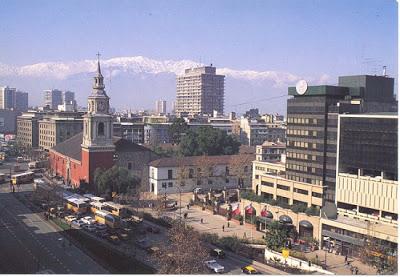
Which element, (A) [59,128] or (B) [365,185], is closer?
(B) [365,185]

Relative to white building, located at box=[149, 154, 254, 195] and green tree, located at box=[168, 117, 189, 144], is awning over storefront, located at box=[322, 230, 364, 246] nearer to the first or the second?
white building, located at box=[149, 154, 254, 195]

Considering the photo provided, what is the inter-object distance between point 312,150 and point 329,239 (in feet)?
19.9

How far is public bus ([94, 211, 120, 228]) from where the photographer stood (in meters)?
28.3

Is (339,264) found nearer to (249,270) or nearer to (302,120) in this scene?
(249,270)

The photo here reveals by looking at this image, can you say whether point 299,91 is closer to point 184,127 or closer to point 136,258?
point 136,258

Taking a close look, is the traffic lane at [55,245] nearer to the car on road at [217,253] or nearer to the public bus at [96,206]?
the public bus at [96,206]

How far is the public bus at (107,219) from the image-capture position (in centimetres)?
2833

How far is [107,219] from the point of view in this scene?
94.8 ft

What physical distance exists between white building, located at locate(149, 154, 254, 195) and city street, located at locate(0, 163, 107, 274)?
11.5 meters

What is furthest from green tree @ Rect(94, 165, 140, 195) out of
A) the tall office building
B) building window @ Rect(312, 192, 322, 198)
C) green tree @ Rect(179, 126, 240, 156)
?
green tree @ Rect(179, 126, 240, 156)

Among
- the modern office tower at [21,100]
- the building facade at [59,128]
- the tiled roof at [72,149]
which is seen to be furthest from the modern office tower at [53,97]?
the tiled roof at [72,149]

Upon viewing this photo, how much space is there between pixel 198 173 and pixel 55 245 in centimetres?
1869

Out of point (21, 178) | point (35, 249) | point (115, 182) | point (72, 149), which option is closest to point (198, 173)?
point (115, 182)

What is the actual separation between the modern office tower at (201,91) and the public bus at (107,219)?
3648 inches
